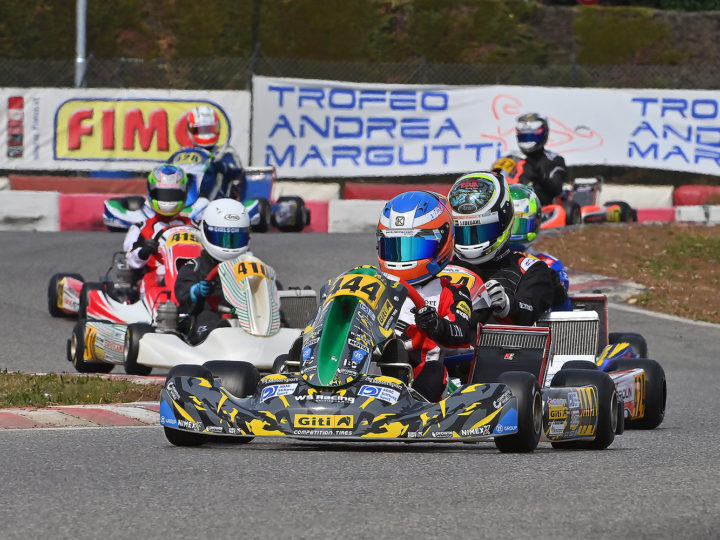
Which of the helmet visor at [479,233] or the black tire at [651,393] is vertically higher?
the helmet visor at [479,233]

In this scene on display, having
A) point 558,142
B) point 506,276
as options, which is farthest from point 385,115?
point 506,276

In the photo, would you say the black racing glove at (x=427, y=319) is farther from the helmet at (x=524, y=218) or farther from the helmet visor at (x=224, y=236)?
the helmet visor at (x=224, y=236)

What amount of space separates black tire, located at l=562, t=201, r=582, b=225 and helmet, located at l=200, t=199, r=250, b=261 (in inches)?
287

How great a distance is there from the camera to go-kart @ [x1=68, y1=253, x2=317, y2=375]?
10.2m

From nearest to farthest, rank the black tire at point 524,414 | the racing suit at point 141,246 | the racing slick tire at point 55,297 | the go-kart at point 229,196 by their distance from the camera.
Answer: the black tire at point 524,414 → the racing suit at point 141,246 → the racing slick tire at point 55,297 → the go-kart at point 229,196

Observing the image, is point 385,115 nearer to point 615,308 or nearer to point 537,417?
point 615,308

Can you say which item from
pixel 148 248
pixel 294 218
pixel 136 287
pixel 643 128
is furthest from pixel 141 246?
pixel 643 128

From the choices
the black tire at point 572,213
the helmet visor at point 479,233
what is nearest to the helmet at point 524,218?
the helmet visor at point 479,233

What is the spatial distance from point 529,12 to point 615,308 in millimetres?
13997

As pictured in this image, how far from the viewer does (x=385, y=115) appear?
21.0m

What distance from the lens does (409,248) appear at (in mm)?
7039

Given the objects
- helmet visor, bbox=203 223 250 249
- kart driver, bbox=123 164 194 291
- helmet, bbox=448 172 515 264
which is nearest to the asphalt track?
helmet, bbox=448 172 515 264

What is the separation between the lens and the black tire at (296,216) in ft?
61.3

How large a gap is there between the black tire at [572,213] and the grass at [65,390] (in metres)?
9.33
